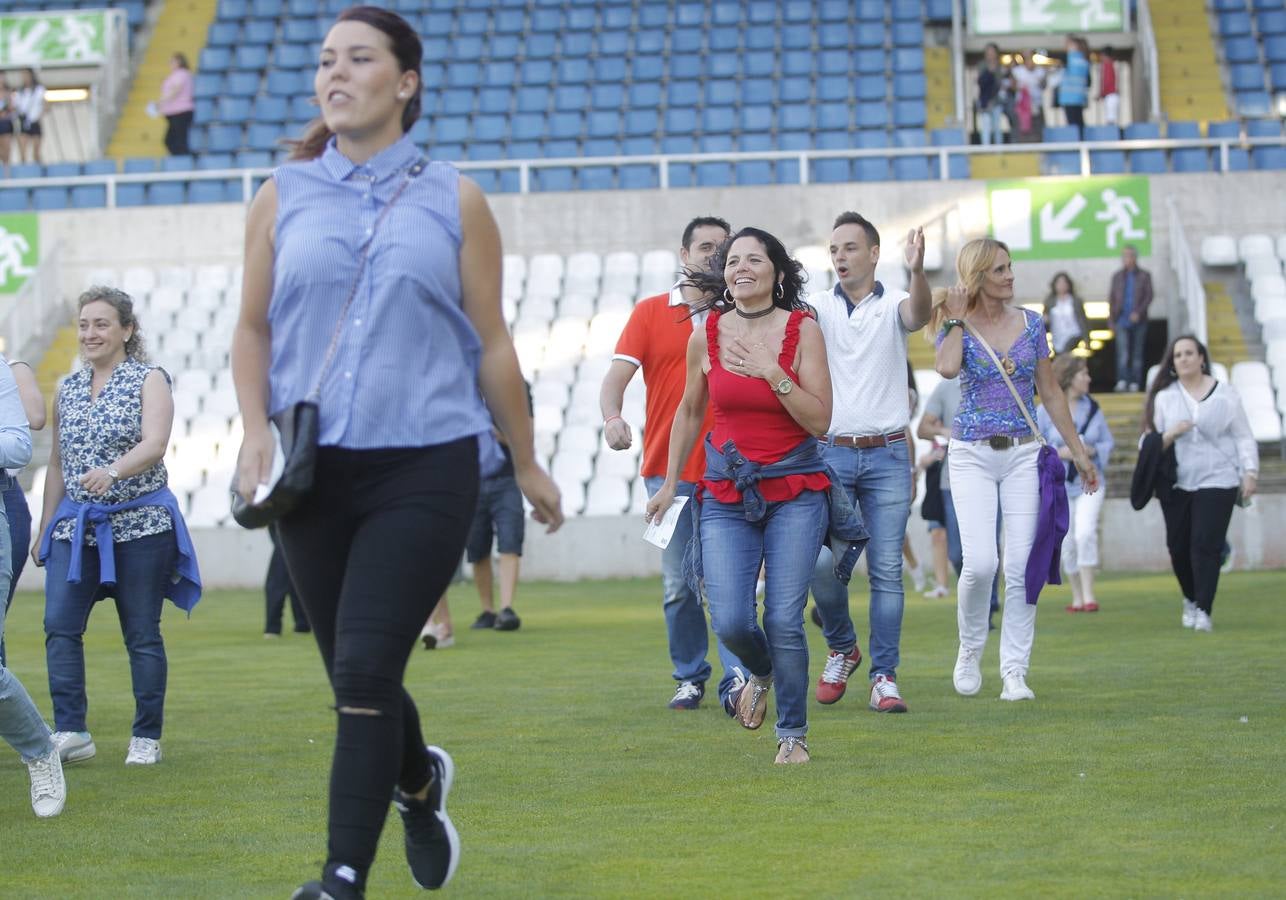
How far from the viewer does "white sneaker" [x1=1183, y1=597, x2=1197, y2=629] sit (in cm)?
1193

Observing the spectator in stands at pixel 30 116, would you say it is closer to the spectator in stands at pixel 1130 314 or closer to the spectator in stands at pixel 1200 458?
the spectator in stands at pixel 1130 314

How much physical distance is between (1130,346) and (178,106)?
13757 mm

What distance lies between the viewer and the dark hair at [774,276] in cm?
A: 666

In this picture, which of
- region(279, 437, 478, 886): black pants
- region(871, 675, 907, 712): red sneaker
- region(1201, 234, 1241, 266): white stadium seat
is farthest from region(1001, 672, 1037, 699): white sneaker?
region(1201, 234, 1241, 266): white stadium seat

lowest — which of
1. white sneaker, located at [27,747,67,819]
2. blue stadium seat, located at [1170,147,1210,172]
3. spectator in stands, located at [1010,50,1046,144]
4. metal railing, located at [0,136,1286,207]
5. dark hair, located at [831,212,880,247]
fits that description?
white sneaker, located at [27,747,67,819]

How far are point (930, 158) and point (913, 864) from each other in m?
20.8

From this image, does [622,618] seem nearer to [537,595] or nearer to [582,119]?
[537,595]

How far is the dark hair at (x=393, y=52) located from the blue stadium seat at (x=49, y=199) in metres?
22.1

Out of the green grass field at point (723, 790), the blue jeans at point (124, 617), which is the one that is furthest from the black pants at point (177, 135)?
the blue jeans at point (124, 617)

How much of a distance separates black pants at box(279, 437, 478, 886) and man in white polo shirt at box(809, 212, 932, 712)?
399 centimetres

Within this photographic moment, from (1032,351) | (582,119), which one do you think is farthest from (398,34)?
(582,119)

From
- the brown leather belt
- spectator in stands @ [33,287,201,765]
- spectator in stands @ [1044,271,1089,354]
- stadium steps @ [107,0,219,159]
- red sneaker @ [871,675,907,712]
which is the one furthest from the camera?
stadium steps @ [107,0,219,159]

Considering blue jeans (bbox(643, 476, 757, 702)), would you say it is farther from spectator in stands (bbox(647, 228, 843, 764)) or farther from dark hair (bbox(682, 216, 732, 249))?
spectator in stands (bbox(647, 228, 843, 764))

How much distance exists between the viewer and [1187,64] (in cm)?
2842
